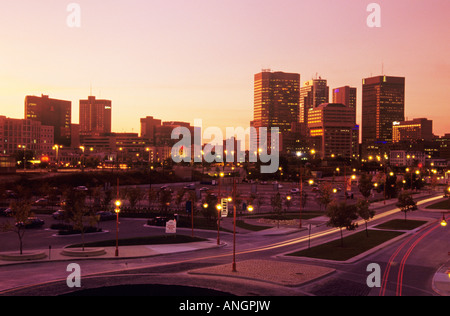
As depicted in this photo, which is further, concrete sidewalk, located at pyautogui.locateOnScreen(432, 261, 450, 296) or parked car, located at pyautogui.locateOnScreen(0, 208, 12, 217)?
parked car, located at pyautogui.locateOnScreen(0, 208, 12, 217)

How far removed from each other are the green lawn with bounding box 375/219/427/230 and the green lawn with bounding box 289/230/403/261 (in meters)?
5.35

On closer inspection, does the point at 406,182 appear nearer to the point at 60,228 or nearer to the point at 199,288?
the point at 60,228

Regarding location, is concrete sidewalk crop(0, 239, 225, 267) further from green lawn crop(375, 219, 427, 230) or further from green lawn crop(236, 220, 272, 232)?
green lawn crop(375, 219, 427, 230)

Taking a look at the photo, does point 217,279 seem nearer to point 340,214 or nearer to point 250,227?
point 340,214

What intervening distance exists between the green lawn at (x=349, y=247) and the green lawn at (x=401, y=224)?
5352 mm

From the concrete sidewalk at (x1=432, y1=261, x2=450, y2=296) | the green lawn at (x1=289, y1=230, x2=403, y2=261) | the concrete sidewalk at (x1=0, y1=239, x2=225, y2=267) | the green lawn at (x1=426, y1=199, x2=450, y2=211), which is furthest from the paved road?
the green lawn at (x1=426, y1=199, x2=450, y2=211)

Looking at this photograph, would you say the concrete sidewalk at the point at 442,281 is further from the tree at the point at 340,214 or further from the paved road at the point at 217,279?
the tree at the point at 340,214

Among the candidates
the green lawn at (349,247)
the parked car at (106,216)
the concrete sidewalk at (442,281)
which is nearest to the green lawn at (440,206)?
the green lawn at (349,247)

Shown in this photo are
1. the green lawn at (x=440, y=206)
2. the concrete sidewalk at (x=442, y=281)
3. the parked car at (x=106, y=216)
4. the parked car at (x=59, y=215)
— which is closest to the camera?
the concrete sidewalk at (x=442, y=281)

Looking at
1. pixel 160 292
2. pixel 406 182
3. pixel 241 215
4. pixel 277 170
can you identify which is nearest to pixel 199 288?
pixel 160 292

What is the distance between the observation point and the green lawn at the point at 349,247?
42438 millimetres

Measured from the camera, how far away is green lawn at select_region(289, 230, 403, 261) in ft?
139

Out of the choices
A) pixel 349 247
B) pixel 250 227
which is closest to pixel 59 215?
pixel 250 227

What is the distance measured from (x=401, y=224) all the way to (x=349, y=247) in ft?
78.0
